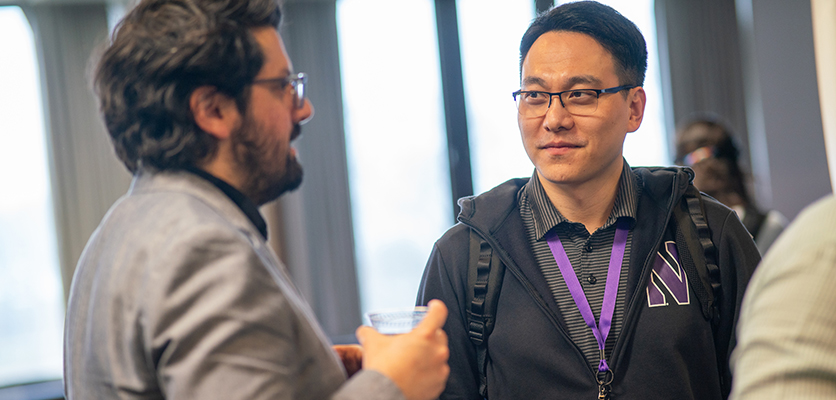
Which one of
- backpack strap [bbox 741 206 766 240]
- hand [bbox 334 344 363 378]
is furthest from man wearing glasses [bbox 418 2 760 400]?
backpack strap [bbox 741 206 766 240]

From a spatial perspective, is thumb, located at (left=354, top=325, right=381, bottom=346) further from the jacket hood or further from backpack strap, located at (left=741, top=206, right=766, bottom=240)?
backpack strap, located at (left=741, top=206, right=766, bottom=240)

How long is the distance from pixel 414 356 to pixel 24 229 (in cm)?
483

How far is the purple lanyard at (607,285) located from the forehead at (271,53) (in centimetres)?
85

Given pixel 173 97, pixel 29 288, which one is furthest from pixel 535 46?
pixel 29 288

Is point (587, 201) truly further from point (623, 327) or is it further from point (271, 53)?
point (271, 53)

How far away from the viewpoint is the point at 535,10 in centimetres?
520

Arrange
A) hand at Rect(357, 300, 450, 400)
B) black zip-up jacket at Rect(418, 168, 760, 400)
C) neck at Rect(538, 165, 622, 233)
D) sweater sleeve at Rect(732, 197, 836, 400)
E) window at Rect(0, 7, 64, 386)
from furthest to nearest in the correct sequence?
window at Rect(0, 7, 64, 386) < neck at Rect(538, 165, 622, 233) < black zip-up jacket at Rect(418, 168, 760, 400) < hand at Rect(357, 300, 450, 400) < sweater sleeve at Rect(732, 197, 836, 400)

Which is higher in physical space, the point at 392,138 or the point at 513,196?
the point at 392,138

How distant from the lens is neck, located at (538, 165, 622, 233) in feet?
5.44

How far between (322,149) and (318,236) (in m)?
0.71

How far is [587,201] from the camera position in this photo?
166 centimetres

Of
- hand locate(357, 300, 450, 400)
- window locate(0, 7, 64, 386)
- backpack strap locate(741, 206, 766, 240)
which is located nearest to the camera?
hand locate(357, 300, 450, 400)

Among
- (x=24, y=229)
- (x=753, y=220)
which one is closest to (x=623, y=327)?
(x=753, y=220)

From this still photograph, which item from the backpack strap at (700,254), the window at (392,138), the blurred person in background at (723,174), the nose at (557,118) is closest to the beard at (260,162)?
the nose at (557,118)
